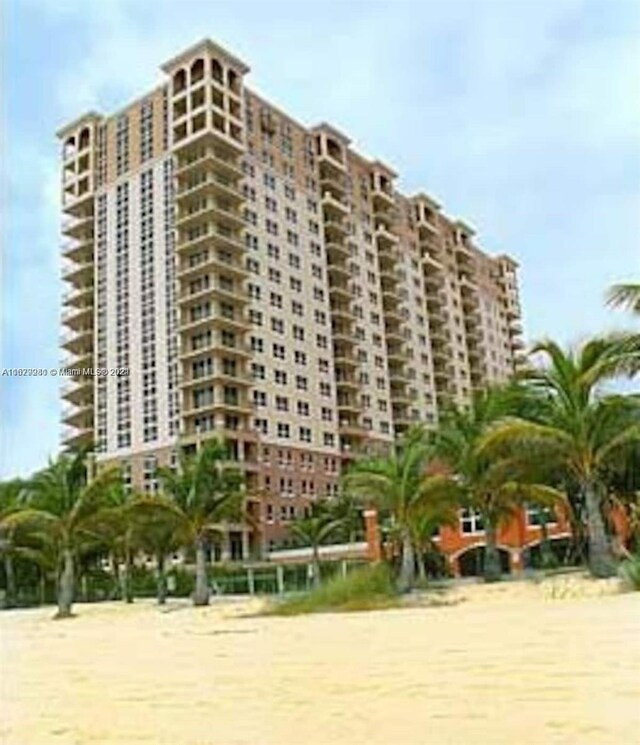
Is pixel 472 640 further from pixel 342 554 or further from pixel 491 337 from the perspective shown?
pixel 491 337

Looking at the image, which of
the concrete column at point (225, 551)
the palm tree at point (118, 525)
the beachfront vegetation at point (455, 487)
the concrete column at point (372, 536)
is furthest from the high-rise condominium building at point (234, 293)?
the beachfront vegetation at point (455, 487)

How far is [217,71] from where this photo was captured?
7644cm

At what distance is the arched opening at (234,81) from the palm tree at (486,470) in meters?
51.3

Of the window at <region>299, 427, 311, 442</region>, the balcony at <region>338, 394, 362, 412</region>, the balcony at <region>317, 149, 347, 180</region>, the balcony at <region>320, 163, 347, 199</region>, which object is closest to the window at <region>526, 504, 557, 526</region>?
the window at <region>299, 427, 311, 442</region>

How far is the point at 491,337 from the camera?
109 meters

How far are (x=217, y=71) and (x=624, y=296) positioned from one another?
63.3m

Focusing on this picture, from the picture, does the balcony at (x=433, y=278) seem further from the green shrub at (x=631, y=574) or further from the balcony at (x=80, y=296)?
the green shrub at (x=631, y=574)

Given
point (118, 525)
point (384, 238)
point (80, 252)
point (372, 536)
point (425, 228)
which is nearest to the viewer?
point (118, 525)

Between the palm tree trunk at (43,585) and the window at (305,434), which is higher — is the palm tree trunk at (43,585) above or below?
below

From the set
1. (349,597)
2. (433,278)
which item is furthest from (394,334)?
(349,597)

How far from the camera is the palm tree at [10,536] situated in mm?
43531

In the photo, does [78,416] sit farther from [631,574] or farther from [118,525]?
[631,574]

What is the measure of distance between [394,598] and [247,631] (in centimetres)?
778

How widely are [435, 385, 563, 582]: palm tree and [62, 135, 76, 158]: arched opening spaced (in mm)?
61985
